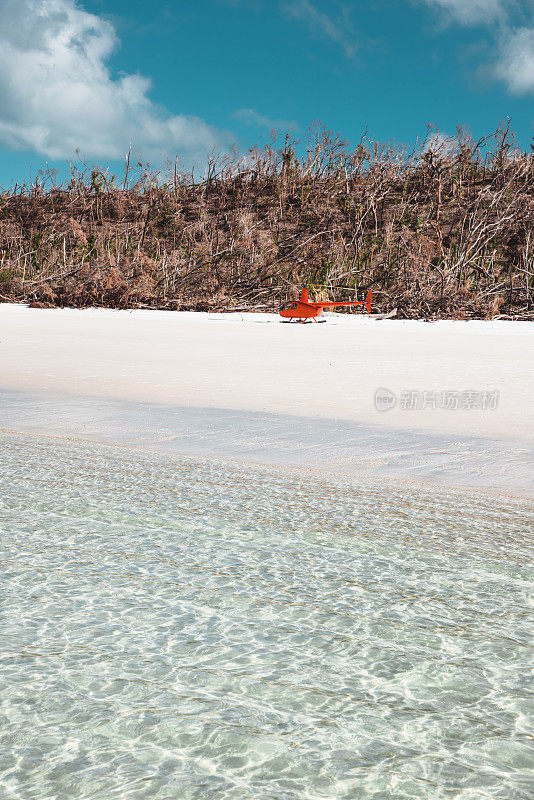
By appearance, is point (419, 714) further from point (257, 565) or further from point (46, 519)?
point (46, 519)

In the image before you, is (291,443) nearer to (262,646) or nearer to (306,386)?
(306,386)

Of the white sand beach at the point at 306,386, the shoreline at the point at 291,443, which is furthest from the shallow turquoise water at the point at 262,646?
the white sand beach at the point at 306,386

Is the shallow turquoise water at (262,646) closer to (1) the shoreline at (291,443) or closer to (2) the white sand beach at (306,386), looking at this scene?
(1) the shoreline at (291,443)

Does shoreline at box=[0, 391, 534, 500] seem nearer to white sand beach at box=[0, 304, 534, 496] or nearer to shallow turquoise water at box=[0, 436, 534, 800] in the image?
white sand beach at box=[0, 304, 534, 496]

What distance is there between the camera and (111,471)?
498 cm

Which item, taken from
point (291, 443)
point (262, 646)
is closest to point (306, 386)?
point (291, 443)

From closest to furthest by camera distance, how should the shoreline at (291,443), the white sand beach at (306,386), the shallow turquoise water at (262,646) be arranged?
the shallow turquoise water at (262,646) < the shoreline at (291,443) < the white sand beach at (306,386)

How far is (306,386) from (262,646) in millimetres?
5982

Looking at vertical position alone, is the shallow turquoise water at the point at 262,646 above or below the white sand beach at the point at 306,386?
below

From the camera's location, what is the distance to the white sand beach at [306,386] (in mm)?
5754

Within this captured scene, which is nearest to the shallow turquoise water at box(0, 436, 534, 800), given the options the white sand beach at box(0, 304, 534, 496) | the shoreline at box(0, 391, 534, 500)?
the shoreline at box(0, 391, 534, 500)

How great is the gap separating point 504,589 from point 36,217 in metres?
19.4

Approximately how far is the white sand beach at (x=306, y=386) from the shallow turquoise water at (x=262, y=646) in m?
1.22

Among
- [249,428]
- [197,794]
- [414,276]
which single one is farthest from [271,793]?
[414,276]
